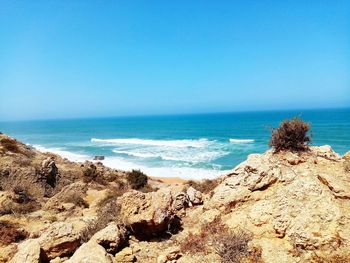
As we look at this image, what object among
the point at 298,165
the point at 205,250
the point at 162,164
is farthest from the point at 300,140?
the point at 162,164

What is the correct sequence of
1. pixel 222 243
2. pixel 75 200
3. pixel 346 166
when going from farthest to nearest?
pixel 75 200 < pixel 346 166 < pixel 222 243

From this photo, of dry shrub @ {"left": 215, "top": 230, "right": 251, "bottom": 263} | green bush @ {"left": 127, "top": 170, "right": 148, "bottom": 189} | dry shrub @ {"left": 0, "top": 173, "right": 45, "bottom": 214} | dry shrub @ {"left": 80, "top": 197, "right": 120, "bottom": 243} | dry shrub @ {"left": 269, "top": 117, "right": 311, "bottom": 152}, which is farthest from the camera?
green bush @ {"left": 127, "top": 170, "right": 148, "bottom": 189}

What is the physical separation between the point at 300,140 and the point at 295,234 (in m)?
3.02

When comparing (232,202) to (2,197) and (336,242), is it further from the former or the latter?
(2,197)

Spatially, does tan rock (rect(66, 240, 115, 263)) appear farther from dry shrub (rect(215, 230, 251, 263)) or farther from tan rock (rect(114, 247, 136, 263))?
dry shrub (rect(215, 230, 251, 263))

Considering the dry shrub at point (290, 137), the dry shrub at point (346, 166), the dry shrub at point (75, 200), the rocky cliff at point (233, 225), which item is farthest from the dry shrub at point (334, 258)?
the dry shrub at point (75, 200)

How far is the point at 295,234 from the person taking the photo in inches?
272

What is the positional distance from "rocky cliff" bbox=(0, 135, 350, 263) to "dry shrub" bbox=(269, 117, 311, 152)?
25cm

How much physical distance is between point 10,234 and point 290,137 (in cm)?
791

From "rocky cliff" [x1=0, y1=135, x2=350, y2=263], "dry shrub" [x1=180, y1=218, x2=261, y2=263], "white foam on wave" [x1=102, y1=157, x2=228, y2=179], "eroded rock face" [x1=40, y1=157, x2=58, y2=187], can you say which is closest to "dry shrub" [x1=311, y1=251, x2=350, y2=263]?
"rocky cliff" [x1=0, y1=135, x2=350, y2=263]

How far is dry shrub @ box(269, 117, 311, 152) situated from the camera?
9.02 m

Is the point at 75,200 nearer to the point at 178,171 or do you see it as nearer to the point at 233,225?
the point at 233,225

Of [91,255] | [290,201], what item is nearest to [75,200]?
[91,255]

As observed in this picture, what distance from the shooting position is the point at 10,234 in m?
9.10
